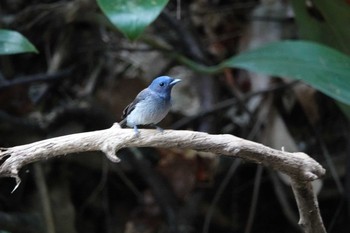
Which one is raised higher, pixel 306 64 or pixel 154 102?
pixel 154 102

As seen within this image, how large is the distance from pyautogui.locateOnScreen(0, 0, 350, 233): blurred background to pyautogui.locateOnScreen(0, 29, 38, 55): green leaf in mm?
512

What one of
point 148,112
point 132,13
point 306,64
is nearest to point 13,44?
point 132,13

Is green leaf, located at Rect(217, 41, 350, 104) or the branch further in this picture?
green leaf, located at Rect(217, 41, 350, 104)

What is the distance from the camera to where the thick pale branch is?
104 cm

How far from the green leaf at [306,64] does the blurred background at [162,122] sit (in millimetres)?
254

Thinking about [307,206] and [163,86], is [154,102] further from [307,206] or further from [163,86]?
Answer: [307,206]

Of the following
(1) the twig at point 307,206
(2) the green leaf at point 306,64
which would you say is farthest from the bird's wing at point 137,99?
(2) the green leaf at point 306,64

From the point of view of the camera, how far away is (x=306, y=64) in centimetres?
159

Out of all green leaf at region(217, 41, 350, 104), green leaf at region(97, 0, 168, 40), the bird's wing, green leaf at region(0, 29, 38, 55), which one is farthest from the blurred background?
the bird's wing

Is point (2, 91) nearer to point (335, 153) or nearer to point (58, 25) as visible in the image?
point (58, 25)

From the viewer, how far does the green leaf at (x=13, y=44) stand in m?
1.47

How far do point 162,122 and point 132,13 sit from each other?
0.88 m

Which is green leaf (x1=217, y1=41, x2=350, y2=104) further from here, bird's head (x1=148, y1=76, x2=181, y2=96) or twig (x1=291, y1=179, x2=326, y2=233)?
bird's head (x1=148, y1=76, x2=181, y2=96)

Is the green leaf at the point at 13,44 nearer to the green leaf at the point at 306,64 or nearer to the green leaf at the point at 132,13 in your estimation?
the green leaf at the point at 132,13
